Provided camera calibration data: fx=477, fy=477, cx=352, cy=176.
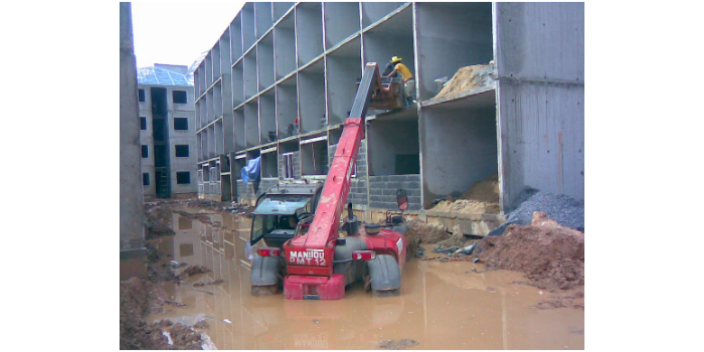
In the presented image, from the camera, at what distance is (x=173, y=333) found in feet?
17.8

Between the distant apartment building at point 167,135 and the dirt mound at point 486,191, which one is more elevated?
the distant apartment building at point 167,135

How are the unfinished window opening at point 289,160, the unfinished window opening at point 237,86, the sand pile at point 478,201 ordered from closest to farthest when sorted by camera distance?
the sand pile at point 478,201, the unfinished window opening at point 289,160, the unfinished window opening at point 237,86

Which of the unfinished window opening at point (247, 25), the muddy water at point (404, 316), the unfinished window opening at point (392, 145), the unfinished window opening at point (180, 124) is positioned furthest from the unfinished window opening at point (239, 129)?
the muddy water at point (404, 316)

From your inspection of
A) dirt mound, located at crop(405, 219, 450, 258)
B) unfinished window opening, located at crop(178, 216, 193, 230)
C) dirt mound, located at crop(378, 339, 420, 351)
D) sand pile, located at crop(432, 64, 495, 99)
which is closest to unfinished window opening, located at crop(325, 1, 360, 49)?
sand pile, located at crop(432, 64, 495, 99)

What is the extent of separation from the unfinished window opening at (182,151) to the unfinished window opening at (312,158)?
27159mm

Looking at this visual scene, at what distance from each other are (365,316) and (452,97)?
24.4 feet

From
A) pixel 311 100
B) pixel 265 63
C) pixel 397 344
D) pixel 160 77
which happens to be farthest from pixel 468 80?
pixel 160 77

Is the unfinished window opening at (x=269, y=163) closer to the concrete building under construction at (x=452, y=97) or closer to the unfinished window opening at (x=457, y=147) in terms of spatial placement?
the concrete building under construction at (x=452, y=97)

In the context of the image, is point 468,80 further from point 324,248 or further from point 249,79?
point 249,79

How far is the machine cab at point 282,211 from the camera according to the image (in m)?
7.44

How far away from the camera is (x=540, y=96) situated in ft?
37.5

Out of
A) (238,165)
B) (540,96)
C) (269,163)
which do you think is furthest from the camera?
(238,165)

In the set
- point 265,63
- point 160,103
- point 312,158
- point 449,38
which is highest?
point 160,103

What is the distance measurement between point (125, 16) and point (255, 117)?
23299mm
